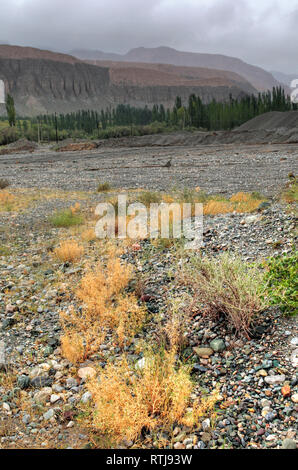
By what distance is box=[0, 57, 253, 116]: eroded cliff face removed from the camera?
541 ft

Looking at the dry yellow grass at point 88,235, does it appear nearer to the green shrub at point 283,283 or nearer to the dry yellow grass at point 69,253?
the dry yellow grass at point 69,253

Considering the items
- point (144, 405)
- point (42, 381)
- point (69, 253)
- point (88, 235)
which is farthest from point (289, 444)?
point (88, 235)

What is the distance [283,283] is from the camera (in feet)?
15.2

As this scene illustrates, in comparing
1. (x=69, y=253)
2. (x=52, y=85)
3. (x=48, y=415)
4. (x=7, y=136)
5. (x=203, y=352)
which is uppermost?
(x=52, y=85)

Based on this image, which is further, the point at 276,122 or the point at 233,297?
the point at 276,122

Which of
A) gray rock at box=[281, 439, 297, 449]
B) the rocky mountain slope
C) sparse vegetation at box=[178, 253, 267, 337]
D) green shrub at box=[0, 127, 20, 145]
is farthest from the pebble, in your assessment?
the rocky mountain slope

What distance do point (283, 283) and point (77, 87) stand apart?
193698 millimetres

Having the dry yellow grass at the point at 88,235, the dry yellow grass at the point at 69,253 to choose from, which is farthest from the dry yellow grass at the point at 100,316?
the dry yellow grass at the point at 88,235

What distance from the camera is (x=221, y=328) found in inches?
178

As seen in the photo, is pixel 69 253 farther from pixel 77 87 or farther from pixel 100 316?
pixel 77 87

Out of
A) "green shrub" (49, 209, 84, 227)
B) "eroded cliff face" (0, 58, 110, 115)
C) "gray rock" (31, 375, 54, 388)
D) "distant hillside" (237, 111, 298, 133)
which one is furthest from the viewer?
"eroded cliff face" (0, 58, 110, 115)

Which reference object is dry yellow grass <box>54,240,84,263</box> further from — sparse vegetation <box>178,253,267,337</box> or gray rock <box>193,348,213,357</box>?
gray rock <box>193,348,213,357</box>

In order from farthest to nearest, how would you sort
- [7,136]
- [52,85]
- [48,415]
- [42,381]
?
[52,85], [7,136], [42,381], [48,415]
